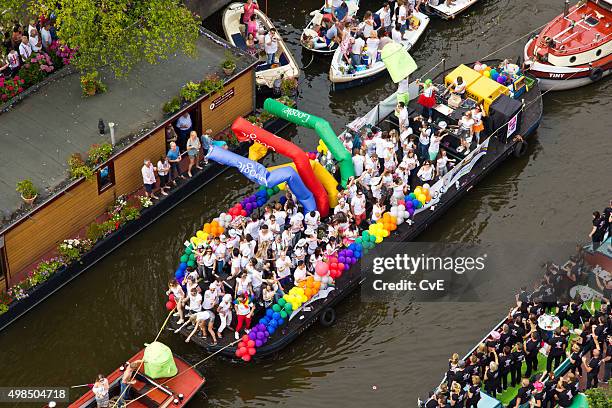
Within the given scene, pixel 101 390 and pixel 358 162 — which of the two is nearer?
pixel 101 390

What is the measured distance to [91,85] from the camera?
4178 centimetres

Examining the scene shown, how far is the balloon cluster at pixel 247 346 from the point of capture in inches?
1470

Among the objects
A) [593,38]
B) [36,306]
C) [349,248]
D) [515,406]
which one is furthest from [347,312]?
[593,38]

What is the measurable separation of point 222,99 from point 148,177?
3999mm

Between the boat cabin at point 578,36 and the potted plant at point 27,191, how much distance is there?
18.4 meters

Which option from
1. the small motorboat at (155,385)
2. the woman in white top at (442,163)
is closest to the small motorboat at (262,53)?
the woman in white top at (442,163)

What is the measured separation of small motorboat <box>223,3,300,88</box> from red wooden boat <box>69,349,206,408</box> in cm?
1282

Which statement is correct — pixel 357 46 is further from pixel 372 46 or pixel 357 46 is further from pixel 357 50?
pixel 372 46

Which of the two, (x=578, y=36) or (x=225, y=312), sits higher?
(x=578, y=36)

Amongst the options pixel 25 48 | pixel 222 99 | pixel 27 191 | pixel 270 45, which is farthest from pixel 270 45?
pixel 27 191

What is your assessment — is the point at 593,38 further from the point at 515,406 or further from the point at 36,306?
the point at 36,306

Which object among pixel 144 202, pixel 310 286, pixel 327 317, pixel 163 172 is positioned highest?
pixel 163 172

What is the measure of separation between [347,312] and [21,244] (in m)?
9.87

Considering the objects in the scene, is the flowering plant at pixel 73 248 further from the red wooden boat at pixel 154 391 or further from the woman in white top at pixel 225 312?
the woman in white top at pixel 225 312
